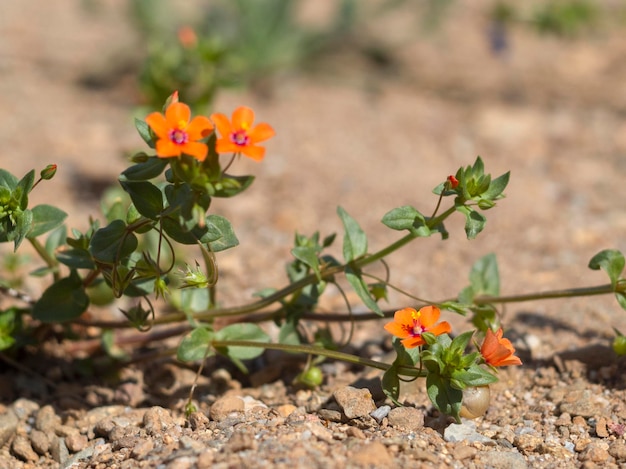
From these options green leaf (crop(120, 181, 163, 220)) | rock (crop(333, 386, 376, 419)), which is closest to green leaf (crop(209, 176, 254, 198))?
green leaf (crop(120, 181, 163, 220))

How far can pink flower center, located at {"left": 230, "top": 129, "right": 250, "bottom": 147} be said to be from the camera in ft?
6.03

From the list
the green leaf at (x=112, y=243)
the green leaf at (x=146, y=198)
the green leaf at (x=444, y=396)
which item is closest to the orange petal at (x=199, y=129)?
the green leaf at (x=146, y=198)

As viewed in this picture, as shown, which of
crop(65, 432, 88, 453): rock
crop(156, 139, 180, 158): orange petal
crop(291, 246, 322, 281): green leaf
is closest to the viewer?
crop(156, 139, 180, 158): orange petal

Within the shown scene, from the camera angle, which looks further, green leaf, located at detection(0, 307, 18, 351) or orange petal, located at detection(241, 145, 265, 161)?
green leaf, located at detection(0, 307, 18, 351)

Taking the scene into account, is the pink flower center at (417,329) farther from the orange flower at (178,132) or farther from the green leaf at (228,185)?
the orange flower at (178,132)

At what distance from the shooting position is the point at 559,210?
3.97 metres

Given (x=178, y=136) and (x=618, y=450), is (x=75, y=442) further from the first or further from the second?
(x=618, y=450)

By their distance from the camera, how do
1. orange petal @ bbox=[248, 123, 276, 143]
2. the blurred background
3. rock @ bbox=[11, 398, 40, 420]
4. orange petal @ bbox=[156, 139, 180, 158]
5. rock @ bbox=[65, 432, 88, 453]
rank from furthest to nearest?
the blurred background
rock @ bbox=[11, 398, 40, 420]
rock @ bbox=[65, 432, 88, 453]
orange petal @ bbox=[248, 123, 276, 143]
orange petal @ bbox=[156, 139, 180, 158]

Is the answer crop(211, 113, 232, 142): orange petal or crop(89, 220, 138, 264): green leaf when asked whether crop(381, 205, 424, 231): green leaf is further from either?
crop(89, 220, 138, 264): green leaf

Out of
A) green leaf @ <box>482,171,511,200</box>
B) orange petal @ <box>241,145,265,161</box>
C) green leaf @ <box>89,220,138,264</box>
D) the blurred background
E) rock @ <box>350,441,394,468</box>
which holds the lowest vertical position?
rock @ <box>350,441,394,468</box>

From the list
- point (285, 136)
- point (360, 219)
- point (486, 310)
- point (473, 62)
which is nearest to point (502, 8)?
point (473, 62)

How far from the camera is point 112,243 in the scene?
2088 mm

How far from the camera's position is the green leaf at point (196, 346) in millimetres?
2275

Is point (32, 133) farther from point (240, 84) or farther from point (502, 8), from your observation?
point (502, 8)
